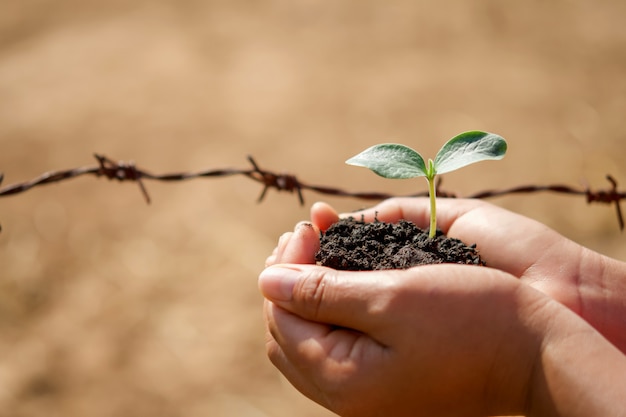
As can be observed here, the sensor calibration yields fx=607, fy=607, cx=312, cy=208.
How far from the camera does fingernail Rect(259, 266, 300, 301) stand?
126 centimetres

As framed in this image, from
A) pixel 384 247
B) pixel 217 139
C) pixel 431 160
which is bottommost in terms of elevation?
pixel 217 139

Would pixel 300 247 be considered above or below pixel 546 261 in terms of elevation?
above

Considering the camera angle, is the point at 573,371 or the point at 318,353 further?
the point at 318,353

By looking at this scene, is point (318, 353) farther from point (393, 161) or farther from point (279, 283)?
point (393, 161)

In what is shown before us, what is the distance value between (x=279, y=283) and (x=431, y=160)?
0.47m

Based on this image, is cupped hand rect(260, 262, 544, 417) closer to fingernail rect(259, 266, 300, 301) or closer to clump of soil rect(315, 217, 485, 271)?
fingernail rect(259, 266, 300, 301)

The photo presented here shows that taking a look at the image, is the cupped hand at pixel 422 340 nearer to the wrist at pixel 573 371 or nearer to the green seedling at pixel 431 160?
the wrist at pixel 573 371

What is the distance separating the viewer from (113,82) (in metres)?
5.53

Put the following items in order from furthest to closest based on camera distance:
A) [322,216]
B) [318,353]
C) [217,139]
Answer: [217,139] → [322,216] → [318,353]

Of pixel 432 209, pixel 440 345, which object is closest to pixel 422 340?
pixel 440 345

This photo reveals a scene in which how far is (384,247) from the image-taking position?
59.6 inches

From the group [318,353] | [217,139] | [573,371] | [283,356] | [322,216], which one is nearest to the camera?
[573,371]

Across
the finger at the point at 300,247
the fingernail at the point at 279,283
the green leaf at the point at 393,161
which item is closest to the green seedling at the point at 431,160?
the green leaf at the point at 393,161

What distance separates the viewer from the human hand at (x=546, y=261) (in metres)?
1.49
